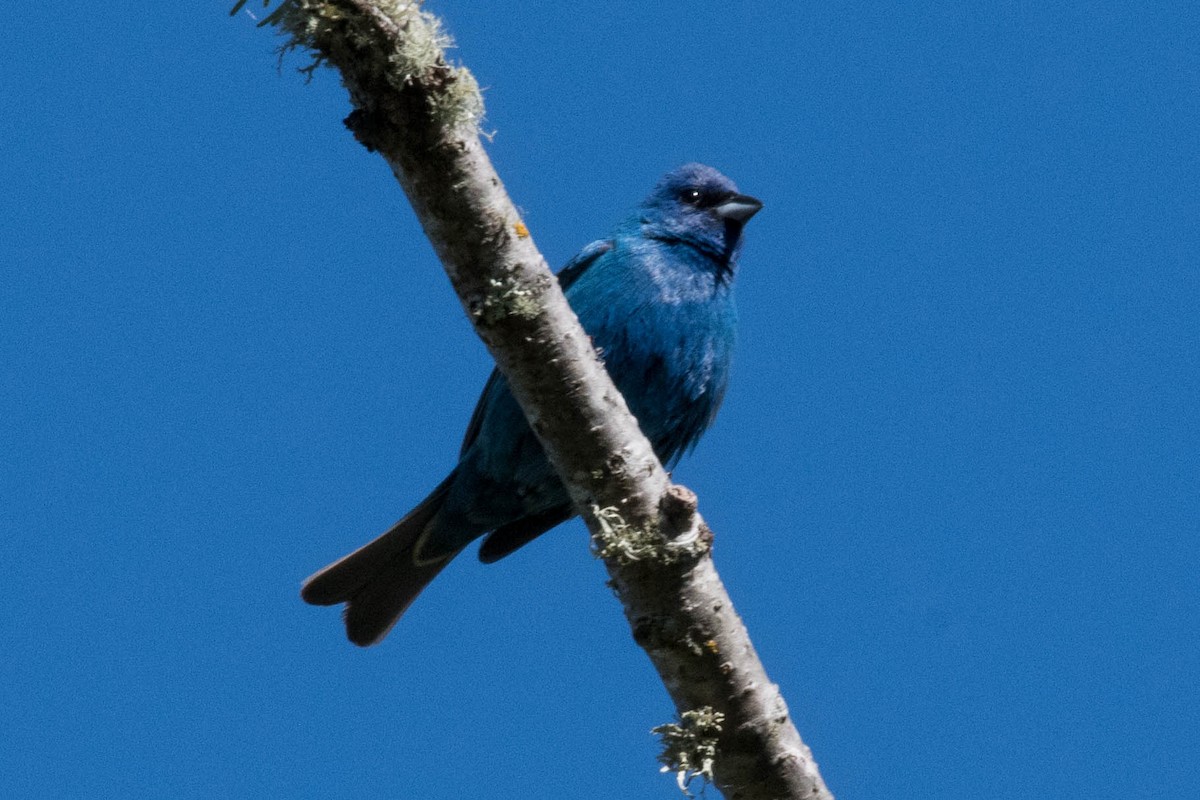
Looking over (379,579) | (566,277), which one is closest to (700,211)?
(566,277)

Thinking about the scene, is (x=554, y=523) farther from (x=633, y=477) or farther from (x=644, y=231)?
(x=633, y=477)

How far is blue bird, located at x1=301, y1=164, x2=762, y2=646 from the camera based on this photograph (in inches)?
252

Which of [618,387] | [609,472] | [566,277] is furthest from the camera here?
[566,277]

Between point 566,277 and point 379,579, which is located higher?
point 566,277

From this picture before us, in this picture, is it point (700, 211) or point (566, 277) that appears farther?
point (700, 211)

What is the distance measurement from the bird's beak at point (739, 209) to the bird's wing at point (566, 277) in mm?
740

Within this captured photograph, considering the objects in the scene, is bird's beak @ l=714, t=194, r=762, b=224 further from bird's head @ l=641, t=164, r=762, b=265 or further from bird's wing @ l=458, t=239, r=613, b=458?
bird's wing @ l=458, t=239, r=613, b=458

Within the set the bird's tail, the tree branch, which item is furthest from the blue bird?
the tree branch

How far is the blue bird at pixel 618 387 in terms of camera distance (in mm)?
6395

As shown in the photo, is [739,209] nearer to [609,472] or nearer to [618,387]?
[618,387]

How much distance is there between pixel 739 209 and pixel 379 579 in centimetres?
251

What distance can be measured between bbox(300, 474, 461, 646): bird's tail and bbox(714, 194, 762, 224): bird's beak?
2059 millimetres

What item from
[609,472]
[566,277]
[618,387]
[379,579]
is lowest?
[609,472]

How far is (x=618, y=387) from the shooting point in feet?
21.0
